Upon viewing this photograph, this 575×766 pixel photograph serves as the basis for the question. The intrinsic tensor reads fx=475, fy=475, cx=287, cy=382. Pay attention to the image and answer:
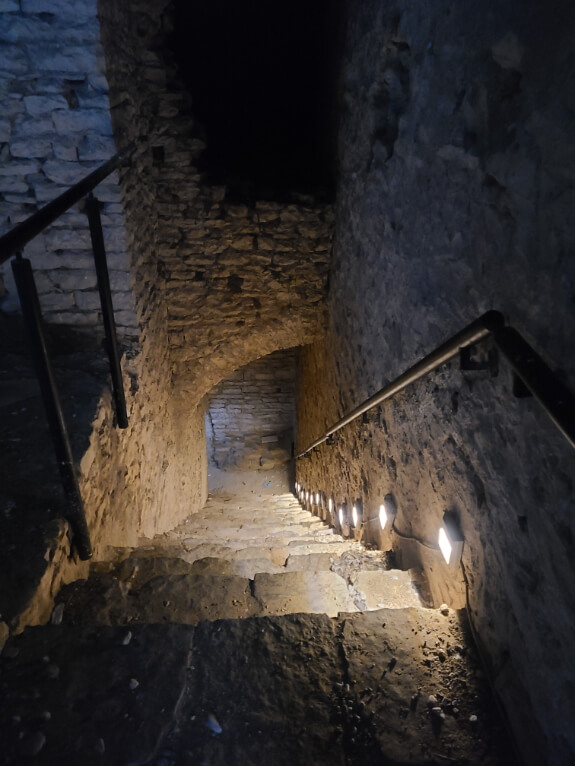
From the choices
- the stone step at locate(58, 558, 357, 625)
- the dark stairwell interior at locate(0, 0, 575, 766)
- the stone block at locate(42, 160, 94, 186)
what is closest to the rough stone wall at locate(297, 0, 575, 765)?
the dark stairwell interior at locate(0, 0, 575, 766)

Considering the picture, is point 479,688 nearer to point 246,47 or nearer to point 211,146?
point 211,146

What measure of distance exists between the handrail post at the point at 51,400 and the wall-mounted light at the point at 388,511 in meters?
1.49

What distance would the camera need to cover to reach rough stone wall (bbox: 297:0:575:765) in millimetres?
1097

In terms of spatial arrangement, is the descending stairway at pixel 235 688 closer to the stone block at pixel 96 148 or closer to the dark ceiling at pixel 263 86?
the stone block at pixel 96 148

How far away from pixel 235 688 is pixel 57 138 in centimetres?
255

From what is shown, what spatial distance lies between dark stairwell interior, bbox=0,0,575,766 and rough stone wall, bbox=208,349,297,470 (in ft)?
9.64

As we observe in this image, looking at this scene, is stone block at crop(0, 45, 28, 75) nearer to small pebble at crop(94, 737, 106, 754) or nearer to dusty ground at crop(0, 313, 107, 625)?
dusty ground at crop(0, 313, 107, 625)

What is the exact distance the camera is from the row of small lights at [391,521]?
166 cm

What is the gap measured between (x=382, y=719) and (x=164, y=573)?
115 cm

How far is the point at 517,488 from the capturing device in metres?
1.29

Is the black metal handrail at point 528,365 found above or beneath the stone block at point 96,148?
above

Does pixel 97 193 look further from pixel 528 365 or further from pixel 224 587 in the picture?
pixel 528 365

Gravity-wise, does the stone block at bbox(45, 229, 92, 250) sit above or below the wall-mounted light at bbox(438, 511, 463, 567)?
above

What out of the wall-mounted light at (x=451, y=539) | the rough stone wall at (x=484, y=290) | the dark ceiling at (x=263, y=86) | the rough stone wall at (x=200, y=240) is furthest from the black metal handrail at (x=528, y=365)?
the dark ceiling at (x=263, y=86)
